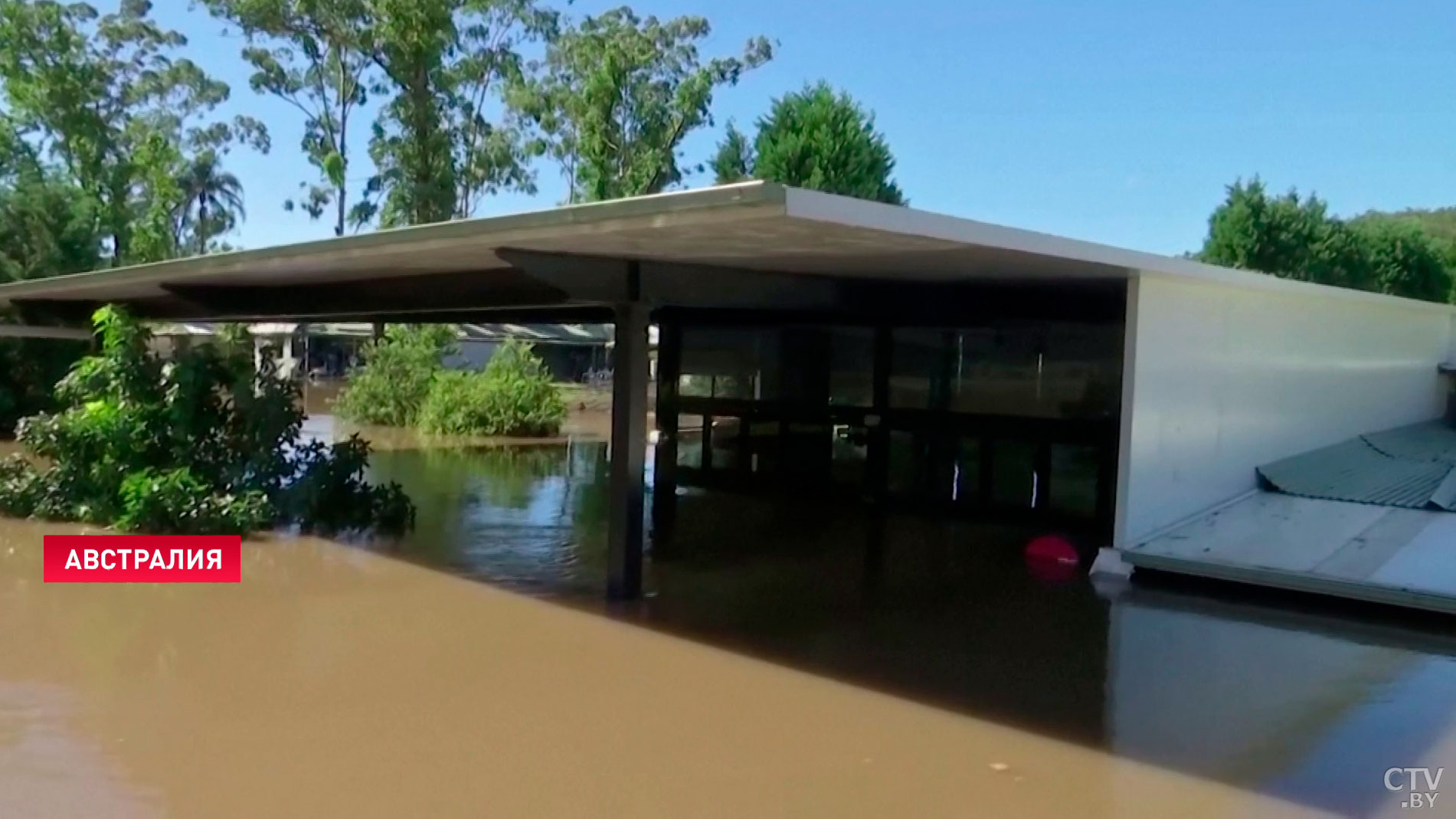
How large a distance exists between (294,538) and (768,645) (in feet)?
17.5

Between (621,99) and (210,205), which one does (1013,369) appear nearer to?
(621,99)

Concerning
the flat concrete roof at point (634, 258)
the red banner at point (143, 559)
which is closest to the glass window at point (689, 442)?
the flat concrete roof at point (634, 258)

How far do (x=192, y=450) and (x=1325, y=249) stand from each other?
29052mm

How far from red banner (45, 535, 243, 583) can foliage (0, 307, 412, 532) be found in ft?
1.25

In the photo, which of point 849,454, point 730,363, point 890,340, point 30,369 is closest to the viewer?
point 890,340

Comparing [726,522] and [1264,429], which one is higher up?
[1264,429]

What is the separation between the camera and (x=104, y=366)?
11.0 m

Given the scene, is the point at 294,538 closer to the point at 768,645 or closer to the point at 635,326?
the point at 635,326

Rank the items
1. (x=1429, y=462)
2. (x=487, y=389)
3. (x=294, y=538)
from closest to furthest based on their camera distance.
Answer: (x=294, y=538), (x=1429, y=462), (x=487, y=389)

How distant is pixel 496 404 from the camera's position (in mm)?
22078

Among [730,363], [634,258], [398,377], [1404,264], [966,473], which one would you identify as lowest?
[966,473]

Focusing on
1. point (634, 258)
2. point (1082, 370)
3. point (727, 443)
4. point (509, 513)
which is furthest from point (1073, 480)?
point (509, 513)

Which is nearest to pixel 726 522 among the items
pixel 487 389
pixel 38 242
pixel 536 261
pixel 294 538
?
pixel 294 538

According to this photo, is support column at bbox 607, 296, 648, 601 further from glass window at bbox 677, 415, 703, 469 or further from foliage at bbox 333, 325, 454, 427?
foliage at bbox 333, 325, 454, 427
